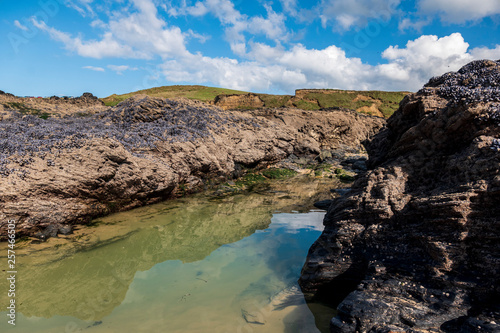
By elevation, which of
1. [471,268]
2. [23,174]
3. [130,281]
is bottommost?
[130,281]

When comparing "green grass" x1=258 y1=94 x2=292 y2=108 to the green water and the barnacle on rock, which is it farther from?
the green water

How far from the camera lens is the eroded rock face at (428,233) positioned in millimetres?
4121

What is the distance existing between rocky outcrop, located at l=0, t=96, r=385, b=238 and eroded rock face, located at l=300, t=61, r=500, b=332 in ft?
27.3

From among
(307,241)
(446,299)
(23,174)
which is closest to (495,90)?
(446,299)

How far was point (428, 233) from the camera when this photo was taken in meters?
4.93

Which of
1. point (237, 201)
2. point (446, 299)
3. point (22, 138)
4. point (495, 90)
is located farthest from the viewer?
point (237, 201)

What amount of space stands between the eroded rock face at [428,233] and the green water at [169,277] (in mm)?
1004

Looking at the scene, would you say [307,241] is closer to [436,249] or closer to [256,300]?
[256,300]

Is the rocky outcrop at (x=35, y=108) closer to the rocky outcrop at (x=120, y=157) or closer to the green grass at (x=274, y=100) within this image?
the rocky outcrop at (x=120, y=157)

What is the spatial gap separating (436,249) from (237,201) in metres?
9.87

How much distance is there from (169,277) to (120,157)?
6.73m

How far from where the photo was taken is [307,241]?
8586mm

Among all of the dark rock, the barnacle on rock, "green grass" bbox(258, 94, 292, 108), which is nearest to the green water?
the dark rock

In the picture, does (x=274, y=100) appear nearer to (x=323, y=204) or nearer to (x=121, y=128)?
(x=121, y=128)
